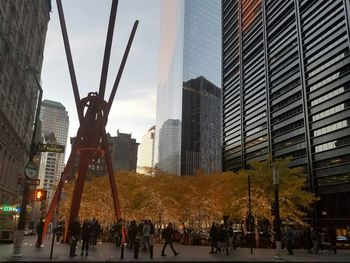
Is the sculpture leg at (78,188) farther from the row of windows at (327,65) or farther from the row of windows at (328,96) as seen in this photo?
the row of windows at (327,65)

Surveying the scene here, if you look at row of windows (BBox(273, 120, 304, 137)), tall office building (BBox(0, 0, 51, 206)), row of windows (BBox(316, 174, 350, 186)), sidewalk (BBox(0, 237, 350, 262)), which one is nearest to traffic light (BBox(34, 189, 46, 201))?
sidewalk (BBox(0, 237, 350, 262))

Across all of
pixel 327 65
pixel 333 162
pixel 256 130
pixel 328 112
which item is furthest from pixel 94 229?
pixel 256 130

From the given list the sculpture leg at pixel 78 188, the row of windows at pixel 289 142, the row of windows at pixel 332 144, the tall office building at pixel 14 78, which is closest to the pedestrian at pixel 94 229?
the sculpture leg at pixel 78 188

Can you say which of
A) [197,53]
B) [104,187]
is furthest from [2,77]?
[197,53]

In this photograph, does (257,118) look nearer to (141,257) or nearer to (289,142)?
(289,142)

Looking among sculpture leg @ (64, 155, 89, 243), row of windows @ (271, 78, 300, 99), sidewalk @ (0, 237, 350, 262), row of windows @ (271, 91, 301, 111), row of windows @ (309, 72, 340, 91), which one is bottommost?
sidewalk @ (0, 237, 350, 262)

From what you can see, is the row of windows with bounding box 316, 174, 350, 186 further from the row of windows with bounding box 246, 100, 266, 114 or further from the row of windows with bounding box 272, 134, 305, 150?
the row of windows with bounding box 246, 100, 266, 114

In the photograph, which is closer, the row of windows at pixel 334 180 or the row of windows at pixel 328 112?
the row of windows at pixel 334 180

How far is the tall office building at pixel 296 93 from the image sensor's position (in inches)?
3179

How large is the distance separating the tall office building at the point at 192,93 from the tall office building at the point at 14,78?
10020 centimetres

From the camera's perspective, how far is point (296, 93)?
98.8 m

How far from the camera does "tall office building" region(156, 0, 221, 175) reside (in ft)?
560

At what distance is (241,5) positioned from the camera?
14850 cm

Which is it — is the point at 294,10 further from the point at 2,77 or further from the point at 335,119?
the point at 2,77
